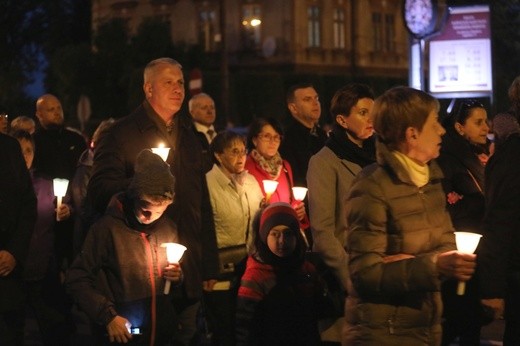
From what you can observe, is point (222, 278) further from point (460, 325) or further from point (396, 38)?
point (396, 38)

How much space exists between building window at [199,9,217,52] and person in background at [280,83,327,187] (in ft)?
182

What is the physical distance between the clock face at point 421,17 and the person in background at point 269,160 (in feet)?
27.1

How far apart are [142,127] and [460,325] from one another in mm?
2555

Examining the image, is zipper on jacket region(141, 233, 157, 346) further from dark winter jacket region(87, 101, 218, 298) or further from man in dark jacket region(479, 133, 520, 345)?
man in dark jacket region(479, 133, 520, 345)

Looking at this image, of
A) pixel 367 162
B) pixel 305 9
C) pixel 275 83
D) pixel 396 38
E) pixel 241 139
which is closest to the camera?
pixel 367 162

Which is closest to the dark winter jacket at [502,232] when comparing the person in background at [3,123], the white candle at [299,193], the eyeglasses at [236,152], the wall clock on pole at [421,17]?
the white candle at [299,193]

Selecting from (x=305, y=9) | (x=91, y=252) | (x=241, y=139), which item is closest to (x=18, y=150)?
(x=91, y=252)

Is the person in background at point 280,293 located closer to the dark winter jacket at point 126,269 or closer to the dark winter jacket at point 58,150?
the dark winter jacket at point 126,269

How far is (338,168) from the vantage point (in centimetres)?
722

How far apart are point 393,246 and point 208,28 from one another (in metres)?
62.1

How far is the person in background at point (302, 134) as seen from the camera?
33.9 ft

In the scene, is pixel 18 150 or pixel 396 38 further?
pixel 396 38

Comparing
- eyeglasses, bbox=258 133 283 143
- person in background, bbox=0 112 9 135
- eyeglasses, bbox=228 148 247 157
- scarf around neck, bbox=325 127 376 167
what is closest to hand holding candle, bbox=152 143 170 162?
scarf around neck, bbox=325 127 376 167

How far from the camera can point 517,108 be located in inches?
259
